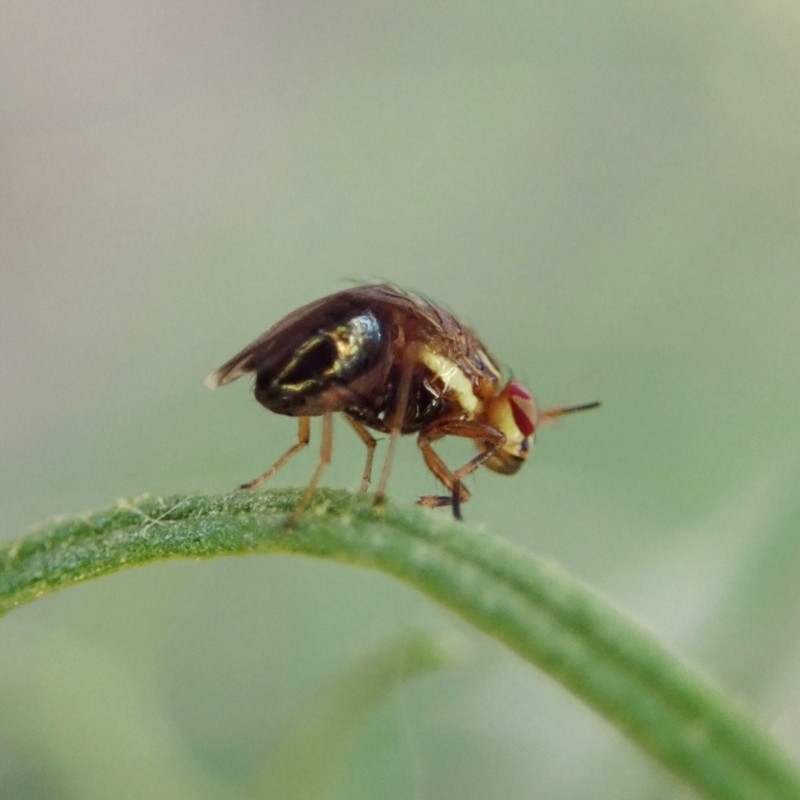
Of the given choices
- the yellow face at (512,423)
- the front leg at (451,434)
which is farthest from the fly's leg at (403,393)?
the yellow face at (512,423)

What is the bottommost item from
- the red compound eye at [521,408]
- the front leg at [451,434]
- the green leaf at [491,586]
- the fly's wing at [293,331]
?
the green leaf at [491,586]

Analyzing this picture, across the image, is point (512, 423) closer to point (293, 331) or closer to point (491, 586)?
point (293, 331)

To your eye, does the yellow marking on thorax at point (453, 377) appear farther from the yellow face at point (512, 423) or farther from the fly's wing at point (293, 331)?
the fly's wing at point (293, 331)

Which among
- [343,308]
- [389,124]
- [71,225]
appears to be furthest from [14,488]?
[389,124]

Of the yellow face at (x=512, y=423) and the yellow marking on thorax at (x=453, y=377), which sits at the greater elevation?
the yellow marking on thorax at (x=453, y=377)

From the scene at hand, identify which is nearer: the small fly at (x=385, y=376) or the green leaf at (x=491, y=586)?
the green leaf at (x=491, y=586)

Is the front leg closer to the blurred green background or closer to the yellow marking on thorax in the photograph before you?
the yellow marking on thorax

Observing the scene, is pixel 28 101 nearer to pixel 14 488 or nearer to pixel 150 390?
pixel 150 390
